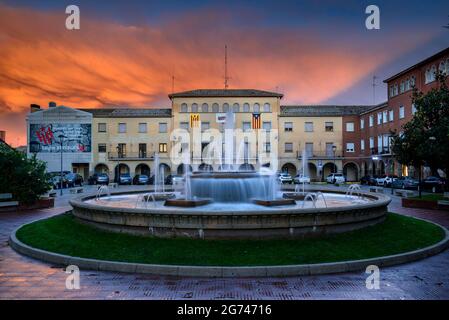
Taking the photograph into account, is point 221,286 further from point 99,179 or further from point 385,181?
point 99,179

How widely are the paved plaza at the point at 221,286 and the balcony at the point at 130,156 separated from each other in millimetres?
46841

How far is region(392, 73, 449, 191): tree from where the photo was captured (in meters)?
20.6

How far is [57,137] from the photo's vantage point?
53875mm

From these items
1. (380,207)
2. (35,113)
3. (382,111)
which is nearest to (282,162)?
(382,111)

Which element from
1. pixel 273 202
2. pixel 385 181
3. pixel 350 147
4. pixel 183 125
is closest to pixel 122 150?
pixel 183 125

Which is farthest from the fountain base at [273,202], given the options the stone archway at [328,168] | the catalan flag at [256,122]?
the stone archway at [328,168]

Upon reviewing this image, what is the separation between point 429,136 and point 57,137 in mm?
48862

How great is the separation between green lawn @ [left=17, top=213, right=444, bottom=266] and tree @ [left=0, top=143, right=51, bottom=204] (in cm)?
915

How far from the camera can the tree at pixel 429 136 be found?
813 inches

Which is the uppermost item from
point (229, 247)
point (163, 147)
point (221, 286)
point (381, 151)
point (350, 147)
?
point (163, 147)

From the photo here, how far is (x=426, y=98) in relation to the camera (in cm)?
2300

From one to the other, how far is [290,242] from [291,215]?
2.11 feet

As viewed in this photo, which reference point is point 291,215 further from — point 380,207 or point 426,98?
point 426,98

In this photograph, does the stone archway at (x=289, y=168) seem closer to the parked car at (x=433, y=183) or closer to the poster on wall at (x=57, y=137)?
the parked car at (x=433, y=183)
